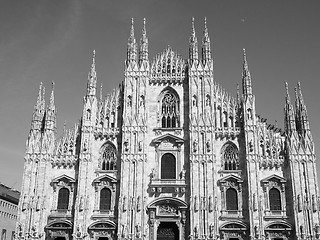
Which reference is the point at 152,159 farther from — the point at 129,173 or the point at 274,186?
the point at 274,186

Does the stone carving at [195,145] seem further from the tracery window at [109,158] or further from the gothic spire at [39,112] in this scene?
the gothic spire at [39,112]

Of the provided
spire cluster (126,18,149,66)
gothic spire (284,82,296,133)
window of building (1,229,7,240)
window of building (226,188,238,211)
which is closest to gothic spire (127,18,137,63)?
spire cluster (126,18,149,66)

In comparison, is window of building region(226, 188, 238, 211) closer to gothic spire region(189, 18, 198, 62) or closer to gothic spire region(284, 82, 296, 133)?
gothic spire region(284, 82, 296, 133)

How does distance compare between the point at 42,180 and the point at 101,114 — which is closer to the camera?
the point at 42,180

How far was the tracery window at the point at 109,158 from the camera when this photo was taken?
137 feet

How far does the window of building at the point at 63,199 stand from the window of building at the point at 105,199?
329 centimetres

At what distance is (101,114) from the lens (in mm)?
43375

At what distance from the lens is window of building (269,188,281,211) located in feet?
130

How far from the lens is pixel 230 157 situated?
136 feet

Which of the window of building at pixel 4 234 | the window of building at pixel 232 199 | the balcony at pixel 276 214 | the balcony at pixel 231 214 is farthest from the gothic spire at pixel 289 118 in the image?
the window of building at pixel 4 234

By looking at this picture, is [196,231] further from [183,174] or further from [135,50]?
[135,50]

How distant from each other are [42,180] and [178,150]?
13423 millimetres

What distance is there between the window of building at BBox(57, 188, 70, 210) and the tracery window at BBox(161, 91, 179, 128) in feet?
38.1

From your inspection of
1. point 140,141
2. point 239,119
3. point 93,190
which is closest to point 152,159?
point 140,141
